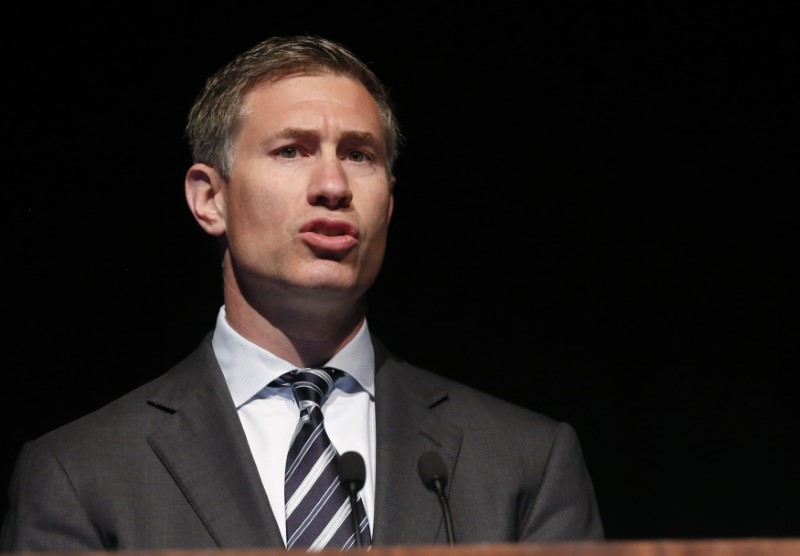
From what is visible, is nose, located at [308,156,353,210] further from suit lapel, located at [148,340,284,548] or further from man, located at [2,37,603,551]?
suit lapel, located at [148,340,284,548]

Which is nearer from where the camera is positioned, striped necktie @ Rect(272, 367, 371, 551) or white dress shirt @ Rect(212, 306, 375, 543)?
striped necktie @ Rect(272, 367, 371, 551)

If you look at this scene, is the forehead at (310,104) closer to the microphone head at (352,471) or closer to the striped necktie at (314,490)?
the striped necktie at (314,490)

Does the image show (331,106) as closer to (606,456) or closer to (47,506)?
(47,506)

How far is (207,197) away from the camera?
8.76 ft

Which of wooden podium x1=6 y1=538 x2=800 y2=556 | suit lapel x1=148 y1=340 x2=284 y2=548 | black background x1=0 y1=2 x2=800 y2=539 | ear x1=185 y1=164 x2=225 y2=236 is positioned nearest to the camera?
wooden podium x1=6 y1=538 x2=800 y2=556

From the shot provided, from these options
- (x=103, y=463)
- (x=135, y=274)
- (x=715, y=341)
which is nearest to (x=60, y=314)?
(x=135, y=274)

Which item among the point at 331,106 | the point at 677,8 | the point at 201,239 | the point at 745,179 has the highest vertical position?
the point at 677,8

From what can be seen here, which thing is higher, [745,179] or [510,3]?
[510,3]

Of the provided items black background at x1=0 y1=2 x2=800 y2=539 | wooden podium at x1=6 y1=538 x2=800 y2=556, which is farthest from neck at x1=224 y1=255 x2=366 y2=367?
wooden podium at x1=6 y1=538 x2=800 y2=556

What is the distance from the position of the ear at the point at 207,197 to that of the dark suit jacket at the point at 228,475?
26 cm

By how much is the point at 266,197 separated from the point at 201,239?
2.55 ft

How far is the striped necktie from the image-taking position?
229 cm

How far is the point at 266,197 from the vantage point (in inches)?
97.7

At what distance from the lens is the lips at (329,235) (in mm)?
2447
